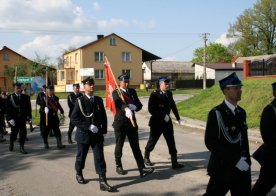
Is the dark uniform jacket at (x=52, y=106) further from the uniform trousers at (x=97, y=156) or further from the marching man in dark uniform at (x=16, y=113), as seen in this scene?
the uniform trousers at (x=97, y=156)

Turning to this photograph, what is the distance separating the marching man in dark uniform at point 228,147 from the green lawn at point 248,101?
1020 cm

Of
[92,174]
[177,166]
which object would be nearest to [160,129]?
[177,166]

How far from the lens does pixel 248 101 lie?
695 inches

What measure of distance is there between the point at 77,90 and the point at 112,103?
4511 mm

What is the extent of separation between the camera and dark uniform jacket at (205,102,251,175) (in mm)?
4195

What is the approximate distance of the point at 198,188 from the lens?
21.5 ft

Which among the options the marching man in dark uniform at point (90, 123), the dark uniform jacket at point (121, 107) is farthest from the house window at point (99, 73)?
the marching man in dark uniform at point (90, 123)

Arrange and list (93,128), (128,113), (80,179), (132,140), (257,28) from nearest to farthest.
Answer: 1. (93,128)
2. (80,179)
3. (128,113)
4. (132,140)
5. (257,28)

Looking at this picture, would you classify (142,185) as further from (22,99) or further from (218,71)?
(218,71)

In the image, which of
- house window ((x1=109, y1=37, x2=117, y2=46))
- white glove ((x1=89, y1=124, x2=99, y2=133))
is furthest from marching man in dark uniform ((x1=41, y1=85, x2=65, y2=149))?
house window ((x1=109, y1=37, x2=117, y2=46))

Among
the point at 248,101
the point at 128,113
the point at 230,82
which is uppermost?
the point at 230,82

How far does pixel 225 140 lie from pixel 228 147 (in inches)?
3.1

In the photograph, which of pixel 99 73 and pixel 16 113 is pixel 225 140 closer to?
pixel 16 113

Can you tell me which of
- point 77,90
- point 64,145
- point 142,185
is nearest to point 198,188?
point 142,185
